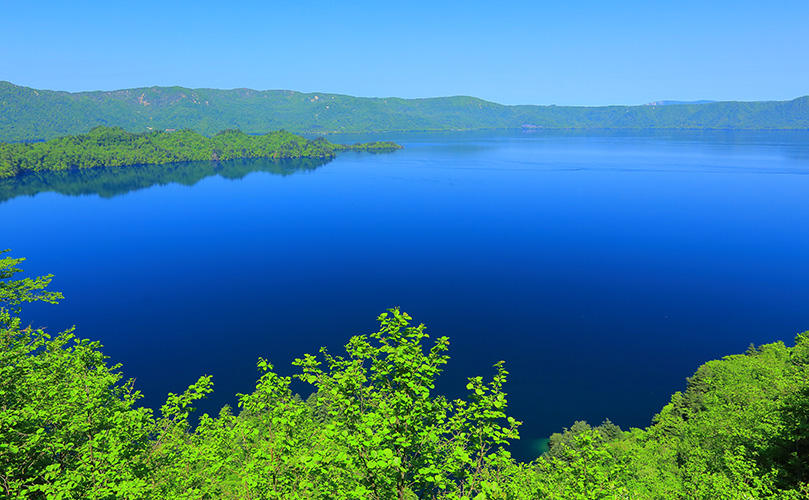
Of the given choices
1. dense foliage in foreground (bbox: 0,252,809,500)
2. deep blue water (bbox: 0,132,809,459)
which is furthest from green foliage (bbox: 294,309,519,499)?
deep blue water (bbox: 0,132,809,459)

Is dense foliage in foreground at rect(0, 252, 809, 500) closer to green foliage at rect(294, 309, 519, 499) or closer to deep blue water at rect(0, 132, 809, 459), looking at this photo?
green foliage at rect(294, 309, 519, 499)

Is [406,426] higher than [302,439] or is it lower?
higher

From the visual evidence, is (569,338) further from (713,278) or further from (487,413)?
(487,413)

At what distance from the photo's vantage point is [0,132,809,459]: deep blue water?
68000 millimetres

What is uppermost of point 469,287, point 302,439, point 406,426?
point 406,426

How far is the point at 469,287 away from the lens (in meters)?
93.7

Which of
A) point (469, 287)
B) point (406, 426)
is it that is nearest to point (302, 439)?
point (406, 426)

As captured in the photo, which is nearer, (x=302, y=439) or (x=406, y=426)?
(x=406, y=426)

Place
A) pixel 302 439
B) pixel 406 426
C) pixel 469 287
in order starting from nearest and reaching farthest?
pixel 406 426 → pixel 302 439 → pixel 469 287

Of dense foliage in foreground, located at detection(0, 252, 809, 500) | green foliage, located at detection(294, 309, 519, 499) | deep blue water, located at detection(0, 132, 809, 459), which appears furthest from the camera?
deep blue water, located at detection(0, 132, 809, 459)

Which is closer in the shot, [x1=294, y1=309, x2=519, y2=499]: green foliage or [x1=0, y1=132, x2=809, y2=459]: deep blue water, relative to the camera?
[x1=294, y1=309, x2=519, y2=499]: green foliage

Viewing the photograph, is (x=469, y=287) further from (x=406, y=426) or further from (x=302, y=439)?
(x=406, y=426)

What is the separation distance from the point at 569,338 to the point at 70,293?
4588 inches

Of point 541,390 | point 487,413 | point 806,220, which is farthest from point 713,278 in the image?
point 487,413
